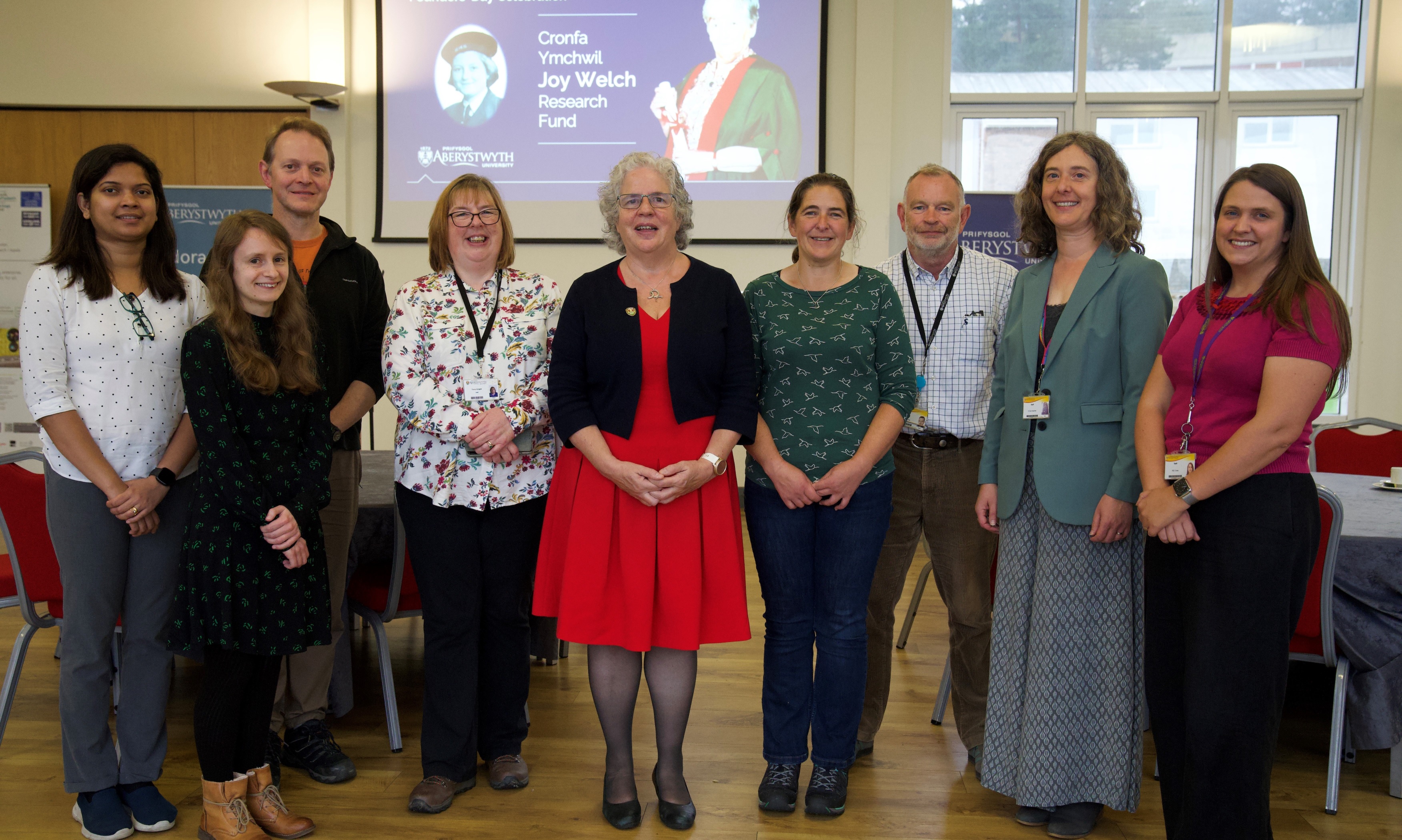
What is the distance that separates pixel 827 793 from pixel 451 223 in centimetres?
181

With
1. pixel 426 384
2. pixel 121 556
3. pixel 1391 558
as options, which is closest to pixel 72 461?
pixel 121 556

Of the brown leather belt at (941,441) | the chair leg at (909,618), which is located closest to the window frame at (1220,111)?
the chair leg at (909,618)

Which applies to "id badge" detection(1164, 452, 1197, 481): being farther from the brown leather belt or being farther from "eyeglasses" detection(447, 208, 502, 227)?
"eyeglasses" detection(447, 208, 502, 227)

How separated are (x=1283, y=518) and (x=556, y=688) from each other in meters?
2.46

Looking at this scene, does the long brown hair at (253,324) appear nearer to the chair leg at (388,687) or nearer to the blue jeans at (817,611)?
the chair leg at (388,687)

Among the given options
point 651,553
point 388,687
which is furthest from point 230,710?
point 651,553

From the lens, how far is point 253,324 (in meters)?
2.21

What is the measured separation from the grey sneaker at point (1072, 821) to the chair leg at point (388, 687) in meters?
1.88

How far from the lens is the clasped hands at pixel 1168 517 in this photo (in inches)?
75.7

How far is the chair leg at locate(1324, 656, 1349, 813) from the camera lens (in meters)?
2.49

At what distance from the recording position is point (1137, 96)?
21.5 ft

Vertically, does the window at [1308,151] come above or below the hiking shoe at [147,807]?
above

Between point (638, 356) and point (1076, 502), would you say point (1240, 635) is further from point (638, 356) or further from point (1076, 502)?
point (638, 356)

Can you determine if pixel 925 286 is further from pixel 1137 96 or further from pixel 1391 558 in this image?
pixel 1137 96
